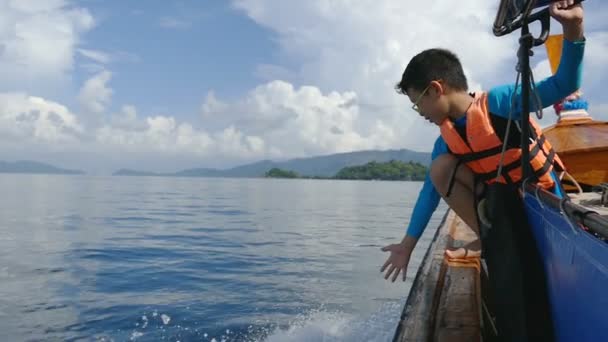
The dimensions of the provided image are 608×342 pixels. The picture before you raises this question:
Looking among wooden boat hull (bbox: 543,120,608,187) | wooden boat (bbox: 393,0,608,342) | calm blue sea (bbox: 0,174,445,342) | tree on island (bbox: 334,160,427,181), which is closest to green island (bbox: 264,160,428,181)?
tree on island (bbox: 334,160,427,181)

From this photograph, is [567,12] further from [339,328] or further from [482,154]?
[339,328]

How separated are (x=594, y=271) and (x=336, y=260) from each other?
28.4 feet

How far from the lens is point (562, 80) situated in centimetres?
206

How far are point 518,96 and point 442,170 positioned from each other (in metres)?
0.65

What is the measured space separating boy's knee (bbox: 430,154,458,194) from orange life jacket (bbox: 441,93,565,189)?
0.44 feet

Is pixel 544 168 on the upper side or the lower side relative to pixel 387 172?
lower

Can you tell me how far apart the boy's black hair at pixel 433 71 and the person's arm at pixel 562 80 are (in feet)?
0.59

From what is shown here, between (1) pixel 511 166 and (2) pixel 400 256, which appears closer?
(1) pixel 511 166

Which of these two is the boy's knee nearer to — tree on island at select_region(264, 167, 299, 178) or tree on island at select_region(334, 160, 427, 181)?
tree on island at select_region(334, 160, 427, 181)

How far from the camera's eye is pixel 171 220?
17344 millimetres

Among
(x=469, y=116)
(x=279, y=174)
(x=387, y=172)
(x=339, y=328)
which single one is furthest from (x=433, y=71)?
(x=279, y=174)

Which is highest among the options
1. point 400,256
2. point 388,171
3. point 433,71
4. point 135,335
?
point 388,171

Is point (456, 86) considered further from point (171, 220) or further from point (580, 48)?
point (171, 220)

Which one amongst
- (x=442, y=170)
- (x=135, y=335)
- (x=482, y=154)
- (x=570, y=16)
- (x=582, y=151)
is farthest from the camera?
(x=135, y=335)
